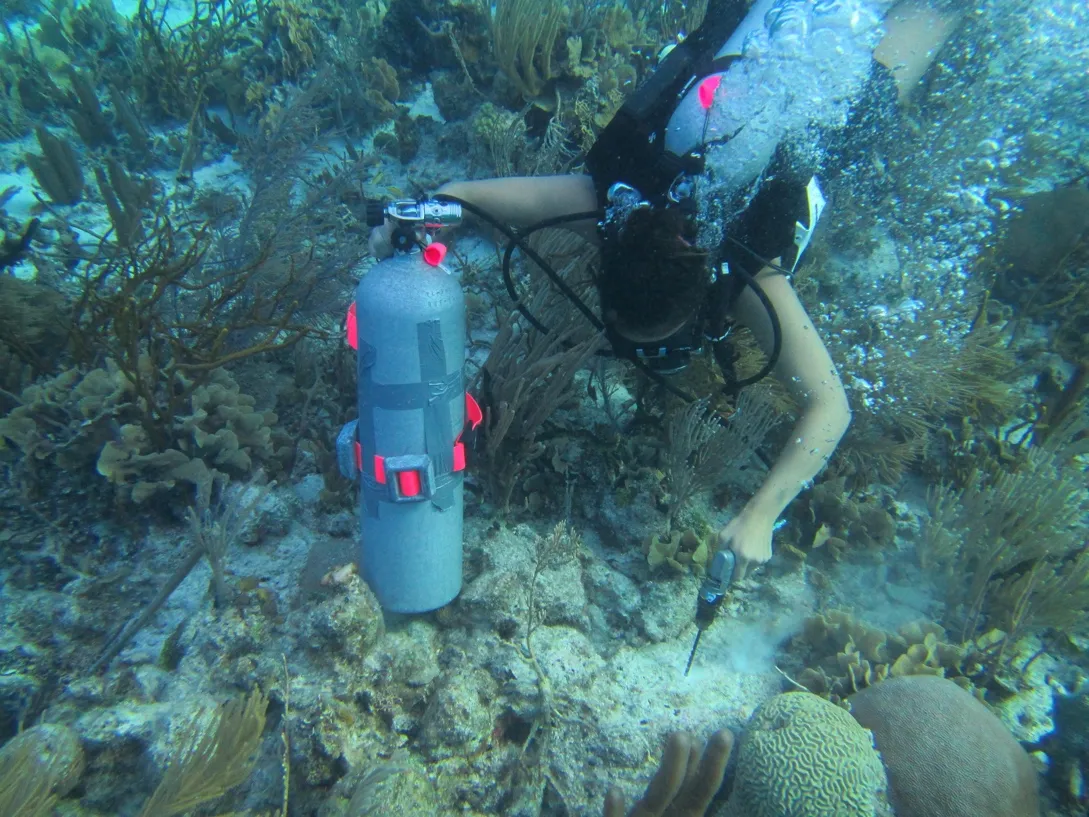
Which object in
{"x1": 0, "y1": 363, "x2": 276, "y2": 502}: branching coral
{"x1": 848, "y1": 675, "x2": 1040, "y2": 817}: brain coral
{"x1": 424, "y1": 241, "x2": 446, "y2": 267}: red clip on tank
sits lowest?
{"x1": 848, "y1": 675, "x2": 1040, "y2": 817}: brain coral

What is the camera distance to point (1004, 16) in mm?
7324

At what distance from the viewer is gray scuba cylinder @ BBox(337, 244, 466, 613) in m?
2.05

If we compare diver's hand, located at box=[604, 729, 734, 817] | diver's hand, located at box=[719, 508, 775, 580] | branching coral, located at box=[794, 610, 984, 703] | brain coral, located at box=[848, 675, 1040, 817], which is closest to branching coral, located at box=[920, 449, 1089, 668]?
branching coral, located at box=[794, 610, 984, 703]

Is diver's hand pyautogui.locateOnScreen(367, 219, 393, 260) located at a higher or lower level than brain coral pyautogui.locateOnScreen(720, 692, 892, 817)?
higher

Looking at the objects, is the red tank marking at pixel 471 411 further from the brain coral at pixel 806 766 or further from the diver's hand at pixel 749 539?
the brain coral at pixel 806 766

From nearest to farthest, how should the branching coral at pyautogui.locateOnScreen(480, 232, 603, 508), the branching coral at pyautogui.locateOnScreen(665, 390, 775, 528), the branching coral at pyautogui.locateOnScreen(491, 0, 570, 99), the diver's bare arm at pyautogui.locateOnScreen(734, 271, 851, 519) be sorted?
the diver's bare arm at pyautogui.locateOnScreen(734, 271, 851, 519)
the branching coral at pyautogui.locateOnScreen(480, 232, 603, 508)
the branching coral at pyautogui.locateOnScreen(665, 390, 775, 528)
the branching coral at pyautogui.locateOnScreen(491, 0, 570, 99)

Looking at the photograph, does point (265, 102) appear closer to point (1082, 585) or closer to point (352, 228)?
point (352, 228)

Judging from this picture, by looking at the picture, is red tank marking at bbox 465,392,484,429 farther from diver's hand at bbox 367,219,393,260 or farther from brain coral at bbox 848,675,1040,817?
brain coral at bbox 848,675,1040,817

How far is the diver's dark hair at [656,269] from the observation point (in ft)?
6.41

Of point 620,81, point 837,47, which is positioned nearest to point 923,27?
point 837,47

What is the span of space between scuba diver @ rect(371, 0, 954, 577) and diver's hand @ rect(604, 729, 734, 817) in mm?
701

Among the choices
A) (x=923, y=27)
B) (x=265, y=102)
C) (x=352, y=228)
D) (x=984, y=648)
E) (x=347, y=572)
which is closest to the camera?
(x=347, y=572)

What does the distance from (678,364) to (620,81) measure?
14.1ft

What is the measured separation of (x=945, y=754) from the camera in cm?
238
